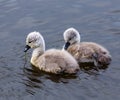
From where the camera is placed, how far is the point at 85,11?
13.1 meters

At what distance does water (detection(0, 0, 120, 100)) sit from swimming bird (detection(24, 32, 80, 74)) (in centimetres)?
14

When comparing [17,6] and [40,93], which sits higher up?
[17,6]

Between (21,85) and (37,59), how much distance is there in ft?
3.52

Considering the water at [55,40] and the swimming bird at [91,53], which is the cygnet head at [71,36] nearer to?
the swimming bird at [91,53]

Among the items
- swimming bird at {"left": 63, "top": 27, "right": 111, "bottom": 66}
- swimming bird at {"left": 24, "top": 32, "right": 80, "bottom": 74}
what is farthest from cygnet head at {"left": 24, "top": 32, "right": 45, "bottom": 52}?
swimming bird at {"left": 63, "top": 27, "right": 111, "bottom": 66}

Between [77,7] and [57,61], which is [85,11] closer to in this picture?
[77,7]

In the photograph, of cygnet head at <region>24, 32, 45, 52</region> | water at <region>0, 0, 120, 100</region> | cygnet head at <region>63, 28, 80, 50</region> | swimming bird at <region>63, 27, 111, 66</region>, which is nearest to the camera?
water at <region>0, 0, 120, 100</region>

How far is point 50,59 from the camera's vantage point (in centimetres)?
1038

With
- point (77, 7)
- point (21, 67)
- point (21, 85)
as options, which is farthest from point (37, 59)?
point (77, 7)

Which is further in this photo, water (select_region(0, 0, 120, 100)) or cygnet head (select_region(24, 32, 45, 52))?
cygnet head (select_region(24, 32, 45, 52))

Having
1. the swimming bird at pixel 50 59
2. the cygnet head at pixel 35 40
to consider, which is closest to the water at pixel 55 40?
the swimming bird at pixel 50 59

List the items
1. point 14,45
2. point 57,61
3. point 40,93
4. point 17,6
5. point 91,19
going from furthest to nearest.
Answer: point 17,6
point 91,19
point 14,45
point 57,61
point 40,93

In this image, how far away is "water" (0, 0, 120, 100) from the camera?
948cm

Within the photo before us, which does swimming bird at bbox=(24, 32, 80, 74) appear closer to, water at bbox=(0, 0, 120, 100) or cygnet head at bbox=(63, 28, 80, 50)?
water at bbox=(0, 0, 120, 100)
